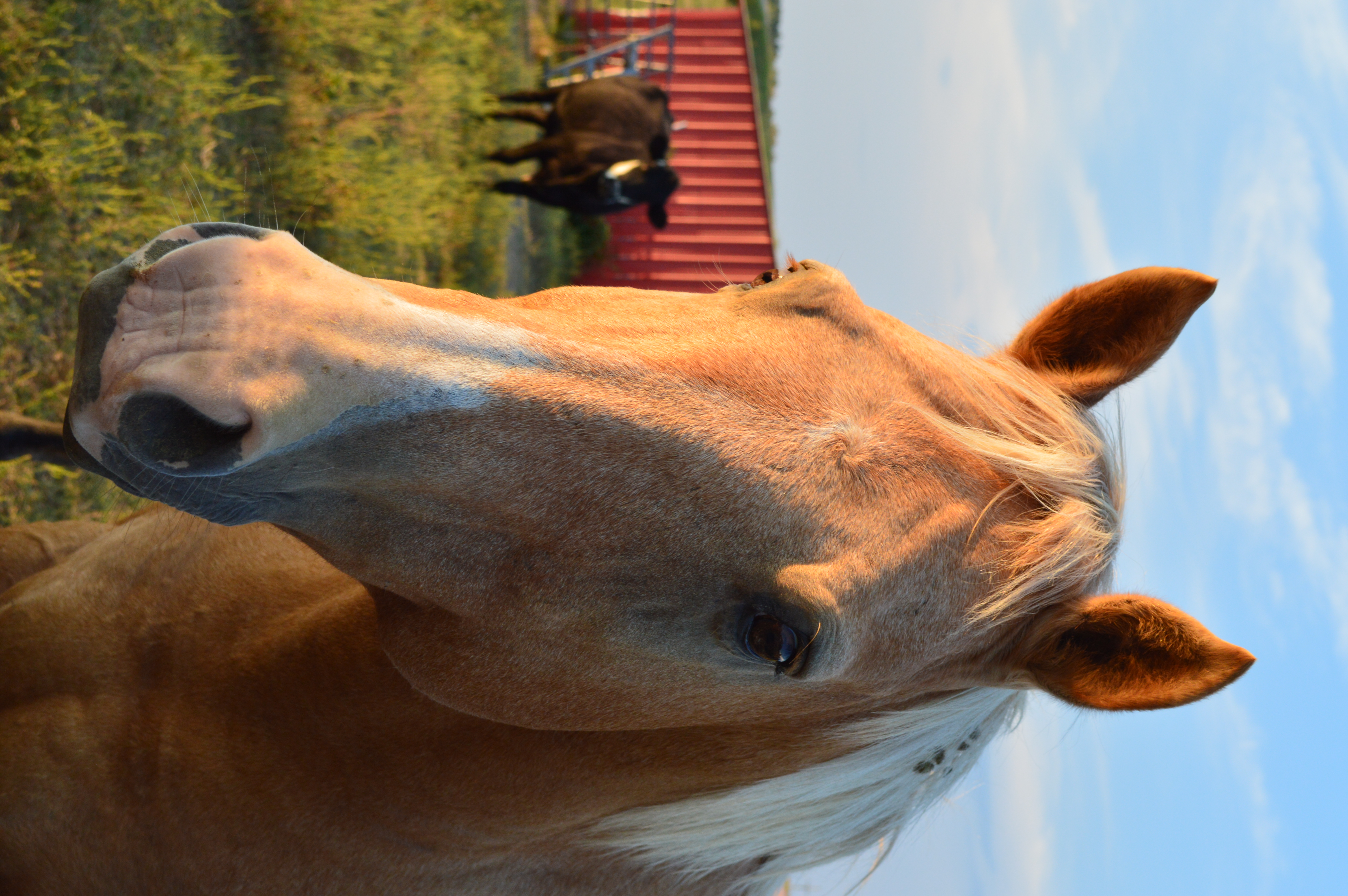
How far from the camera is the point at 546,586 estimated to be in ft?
5.04

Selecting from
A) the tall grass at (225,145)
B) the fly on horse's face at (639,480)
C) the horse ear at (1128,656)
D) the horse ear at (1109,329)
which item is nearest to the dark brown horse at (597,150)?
the tall grass at (225,145)

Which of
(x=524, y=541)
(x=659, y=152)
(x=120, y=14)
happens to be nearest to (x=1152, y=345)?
(x=524, y=541)

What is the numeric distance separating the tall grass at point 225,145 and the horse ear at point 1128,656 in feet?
6.20

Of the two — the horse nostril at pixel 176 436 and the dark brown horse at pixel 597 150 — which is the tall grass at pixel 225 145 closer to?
the dark brown horse at pixel 597 150

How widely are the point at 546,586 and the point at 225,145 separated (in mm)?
4447

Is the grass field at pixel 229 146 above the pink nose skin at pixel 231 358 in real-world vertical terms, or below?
above

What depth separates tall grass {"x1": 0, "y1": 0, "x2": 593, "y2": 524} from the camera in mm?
3617

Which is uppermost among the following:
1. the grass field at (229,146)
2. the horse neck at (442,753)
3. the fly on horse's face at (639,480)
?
the grass field at (229,146)

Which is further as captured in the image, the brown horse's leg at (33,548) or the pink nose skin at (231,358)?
the brown horse's leg at (33,548)

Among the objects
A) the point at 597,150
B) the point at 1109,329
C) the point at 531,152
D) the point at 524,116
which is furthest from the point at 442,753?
the point at 524,116

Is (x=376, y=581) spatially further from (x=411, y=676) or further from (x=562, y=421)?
(x=562, y=421)

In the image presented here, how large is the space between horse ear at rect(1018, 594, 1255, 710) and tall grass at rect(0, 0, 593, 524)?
1.89m

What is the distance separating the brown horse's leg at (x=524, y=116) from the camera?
773cm

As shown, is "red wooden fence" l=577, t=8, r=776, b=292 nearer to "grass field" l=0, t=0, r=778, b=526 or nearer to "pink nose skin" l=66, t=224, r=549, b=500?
"grass field" l=0, t=0, r=778, b=526
